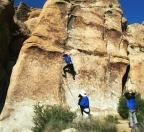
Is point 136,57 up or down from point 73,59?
up

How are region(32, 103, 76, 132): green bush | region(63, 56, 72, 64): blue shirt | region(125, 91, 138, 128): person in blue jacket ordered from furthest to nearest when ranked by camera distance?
region(63, 56, 72, 64): blue shirt, region(32, 103, 76, 132): green bush, region(125, 91, 138, 128): person in blue jacket

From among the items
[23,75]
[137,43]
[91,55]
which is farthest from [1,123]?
[137,43]

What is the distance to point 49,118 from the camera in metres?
13.1

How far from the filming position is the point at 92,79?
1695 centimetres

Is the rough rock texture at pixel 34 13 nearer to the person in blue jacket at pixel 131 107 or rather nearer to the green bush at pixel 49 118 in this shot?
the green bush at pixel 49 118

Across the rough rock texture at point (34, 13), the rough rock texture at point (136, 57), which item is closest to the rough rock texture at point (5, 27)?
the rough rock texture at point (34, 13)

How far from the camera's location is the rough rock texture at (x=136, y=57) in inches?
748

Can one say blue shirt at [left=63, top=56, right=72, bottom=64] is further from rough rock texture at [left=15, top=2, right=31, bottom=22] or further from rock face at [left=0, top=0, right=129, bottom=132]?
rough rock texture at [left=15, top=2, right=31, bottom=22]

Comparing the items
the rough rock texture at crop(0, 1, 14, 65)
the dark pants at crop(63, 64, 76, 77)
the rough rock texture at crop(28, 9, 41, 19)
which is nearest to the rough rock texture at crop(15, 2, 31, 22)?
the rough rock texture at crop(28, 9, 41, 19)

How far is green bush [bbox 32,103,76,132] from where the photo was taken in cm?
1213

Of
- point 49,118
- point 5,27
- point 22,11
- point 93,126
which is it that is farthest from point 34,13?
point 93,126

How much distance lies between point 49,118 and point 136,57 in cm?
990

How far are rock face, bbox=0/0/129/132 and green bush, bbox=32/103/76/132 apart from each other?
A: 1046 mm

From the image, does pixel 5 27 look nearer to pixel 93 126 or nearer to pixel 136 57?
pixel 93 126
